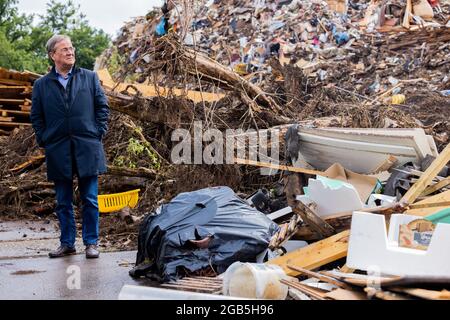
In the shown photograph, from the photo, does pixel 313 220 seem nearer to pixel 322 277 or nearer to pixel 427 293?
pixel 322 277

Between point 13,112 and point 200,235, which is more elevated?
point 13,112

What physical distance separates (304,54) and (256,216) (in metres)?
11.8

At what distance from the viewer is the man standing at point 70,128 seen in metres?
5.64

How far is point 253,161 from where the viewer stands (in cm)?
726

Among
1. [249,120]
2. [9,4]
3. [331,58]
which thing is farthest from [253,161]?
[9,4]

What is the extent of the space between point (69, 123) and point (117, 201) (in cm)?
227

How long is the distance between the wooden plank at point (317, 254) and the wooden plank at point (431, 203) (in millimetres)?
564

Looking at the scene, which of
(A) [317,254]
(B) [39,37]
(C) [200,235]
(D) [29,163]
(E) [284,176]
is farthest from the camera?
(B) [39,37]

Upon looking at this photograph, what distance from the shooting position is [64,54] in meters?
5.62

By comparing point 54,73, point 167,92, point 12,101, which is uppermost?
point 54,73

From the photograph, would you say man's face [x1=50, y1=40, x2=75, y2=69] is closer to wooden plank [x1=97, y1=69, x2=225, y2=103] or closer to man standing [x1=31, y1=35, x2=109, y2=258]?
man standing [x1=31, y1=35, x2=109, y2=258]

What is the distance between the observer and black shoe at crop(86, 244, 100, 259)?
18.7 ft

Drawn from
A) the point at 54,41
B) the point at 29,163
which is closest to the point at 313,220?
the point at 54,41
